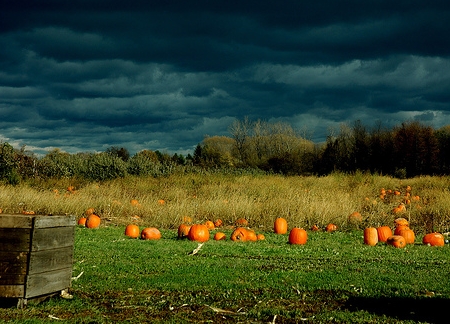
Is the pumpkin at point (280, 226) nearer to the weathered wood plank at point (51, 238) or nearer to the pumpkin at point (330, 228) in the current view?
the pumpkin at point (330, 228)

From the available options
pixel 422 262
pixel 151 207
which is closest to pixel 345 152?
pixel 151 207

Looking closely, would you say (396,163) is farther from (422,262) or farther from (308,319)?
(308,319)

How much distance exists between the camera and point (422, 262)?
33.4ft

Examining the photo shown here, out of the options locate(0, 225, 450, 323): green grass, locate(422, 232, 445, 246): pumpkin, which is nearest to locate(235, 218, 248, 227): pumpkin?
locate(0, 225, 450, 323): green grass

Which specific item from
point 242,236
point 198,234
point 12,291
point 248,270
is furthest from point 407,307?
point 198,234

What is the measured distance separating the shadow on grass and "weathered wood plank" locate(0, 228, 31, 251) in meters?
4.36

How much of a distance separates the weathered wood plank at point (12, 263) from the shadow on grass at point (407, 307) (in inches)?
171

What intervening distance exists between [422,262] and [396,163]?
43.5m

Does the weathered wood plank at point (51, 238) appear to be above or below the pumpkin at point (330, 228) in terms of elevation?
above

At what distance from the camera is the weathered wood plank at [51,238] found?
675 centimetres

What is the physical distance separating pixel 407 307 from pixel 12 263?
5.27 m

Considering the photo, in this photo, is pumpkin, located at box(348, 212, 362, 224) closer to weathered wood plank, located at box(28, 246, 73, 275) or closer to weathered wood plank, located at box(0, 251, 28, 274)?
weathered wood plank, located at box(28, 246, 73, 275)

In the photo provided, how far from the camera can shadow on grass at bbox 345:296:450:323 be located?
6188 millimetres

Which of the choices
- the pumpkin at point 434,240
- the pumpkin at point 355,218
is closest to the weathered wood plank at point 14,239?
the pumpkin at point 434,240
